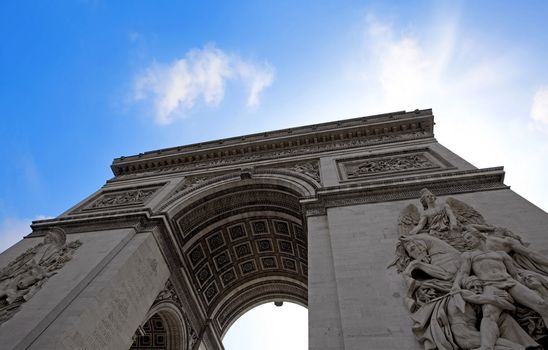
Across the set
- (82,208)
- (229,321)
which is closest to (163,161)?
(82,208)

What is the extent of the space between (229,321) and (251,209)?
5.30 m

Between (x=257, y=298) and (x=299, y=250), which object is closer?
(x=299, y=250)

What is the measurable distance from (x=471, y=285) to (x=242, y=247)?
962 centimetres

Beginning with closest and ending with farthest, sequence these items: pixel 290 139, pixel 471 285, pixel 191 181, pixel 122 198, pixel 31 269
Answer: pixel 471 285 → pixel 31 269 → pixel 122 198 → pixel 191 181 → pixel 290 139

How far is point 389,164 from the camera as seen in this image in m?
10.6

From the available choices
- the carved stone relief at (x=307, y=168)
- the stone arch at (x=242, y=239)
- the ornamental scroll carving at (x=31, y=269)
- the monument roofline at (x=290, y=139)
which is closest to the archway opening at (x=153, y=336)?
the stone arch at (x=242, y=239)

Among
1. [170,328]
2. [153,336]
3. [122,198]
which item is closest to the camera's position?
[170,328]

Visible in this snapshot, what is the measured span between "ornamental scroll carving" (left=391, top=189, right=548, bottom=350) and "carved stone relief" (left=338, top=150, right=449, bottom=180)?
10.8 feet

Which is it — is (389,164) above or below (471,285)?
above

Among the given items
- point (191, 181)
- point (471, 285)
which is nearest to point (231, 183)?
point (191, 181)

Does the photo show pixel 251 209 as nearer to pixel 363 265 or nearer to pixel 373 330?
pixel 363 265

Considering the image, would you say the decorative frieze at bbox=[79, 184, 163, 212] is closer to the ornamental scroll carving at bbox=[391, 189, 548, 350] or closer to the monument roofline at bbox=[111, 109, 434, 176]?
the monument roofline at bbox=[111, 109, 434, 176]

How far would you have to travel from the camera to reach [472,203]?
7730 millimetres

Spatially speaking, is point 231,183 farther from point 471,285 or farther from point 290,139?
point 471,285
